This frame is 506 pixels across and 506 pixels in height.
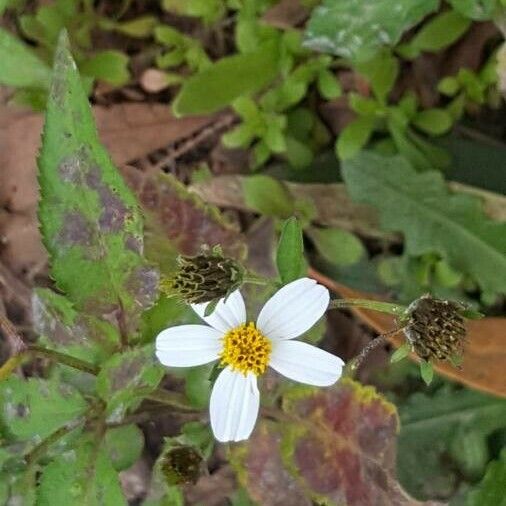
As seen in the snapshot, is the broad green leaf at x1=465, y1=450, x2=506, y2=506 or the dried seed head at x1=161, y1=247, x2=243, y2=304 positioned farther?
the broad green leaf at x1=465, y1=450, x2=506, y2=506

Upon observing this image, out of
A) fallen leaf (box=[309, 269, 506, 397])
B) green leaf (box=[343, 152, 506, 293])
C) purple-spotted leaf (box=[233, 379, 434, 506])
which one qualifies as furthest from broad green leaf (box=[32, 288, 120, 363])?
green leaf (box=[343, 152, 506, 293])

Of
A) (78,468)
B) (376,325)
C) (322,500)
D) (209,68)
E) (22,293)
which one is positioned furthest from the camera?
(22,293)

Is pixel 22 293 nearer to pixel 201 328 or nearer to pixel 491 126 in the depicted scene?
pixel 201 328

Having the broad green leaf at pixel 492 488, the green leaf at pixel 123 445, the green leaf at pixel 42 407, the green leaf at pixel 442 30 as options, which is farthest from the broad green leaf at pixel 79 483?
the green leaf at pixel 442 30

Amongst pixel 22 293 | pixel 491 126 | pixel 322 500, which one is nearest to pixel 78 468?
pixel 322 500

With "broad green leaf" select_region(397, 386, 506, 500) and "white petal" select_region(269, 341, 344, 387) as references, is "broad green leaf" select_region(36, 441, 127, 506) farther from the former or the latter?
"broad green leaf" select_region(397, 386, 506, 500)

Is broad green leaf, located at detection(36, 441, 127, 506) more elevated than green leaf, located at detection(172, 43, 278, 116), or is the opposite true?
green leaf, located at detection(172, 43, 278, 116)
